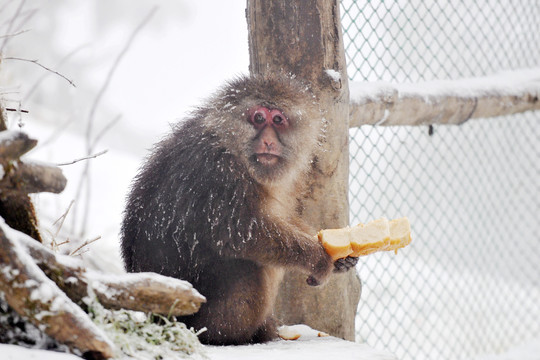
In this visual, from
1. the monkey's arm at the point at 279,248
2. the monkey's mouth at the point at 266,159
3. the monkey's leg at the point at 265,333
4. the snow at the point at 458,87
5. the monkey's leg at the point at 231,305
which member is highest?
the snow at the point at 458,87

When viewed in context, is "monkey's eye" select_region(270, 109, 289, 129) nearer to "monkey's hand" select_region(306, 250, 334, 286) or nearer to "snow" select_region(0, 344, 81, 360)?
"monkey's hand" select_region(306, 250, 334, 286)

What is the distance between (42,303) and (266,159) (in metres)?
1.58

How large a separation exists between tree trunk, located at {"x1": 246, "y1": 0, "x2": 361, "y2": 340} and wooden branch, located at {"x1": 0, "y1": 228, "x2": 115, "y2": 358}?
6.06 feet

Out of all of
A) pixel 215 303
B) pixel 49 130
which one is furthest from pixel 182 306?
pixel 49 130

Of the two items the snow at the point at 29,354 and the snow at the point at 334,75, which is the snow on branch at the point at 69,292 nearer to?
the snow at the point at 29,354

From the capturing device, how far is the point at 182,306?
207 cm

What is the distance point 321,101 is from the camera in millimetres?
3449

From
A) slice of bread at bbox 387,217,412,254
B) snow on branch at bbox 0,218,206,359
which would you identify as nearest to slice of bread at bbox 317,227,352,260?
slice of bread at bbox 387,217,412,254

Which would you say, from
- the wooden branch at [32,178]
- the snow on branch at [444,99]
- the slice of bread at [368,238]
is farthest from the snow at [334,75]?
the wooden branch at [32,178]

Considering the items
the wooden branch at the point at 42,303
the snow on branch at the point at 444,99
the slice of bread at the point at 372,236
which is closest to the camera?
the wooden branch at the point at 42,303

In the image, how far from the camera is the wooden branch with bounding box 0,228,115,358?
1766 mm

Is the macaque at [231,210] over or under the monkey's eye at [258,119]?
under

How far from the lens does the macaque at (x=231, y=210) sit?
2945 millimetres

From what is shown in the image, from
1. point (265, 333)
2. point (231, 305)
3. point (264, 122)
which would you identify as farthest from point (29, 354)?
point (264, 122)
